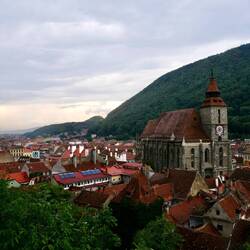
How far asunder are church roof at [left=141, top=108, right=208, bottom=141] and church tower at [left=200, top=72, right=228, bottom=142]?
149 centimetres

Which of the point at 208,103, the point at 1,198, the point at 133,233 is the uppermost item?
the point at 208,103

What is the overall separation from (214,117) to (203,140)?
4.99 metres

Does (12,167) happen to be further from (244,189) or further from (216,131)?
(244,189)

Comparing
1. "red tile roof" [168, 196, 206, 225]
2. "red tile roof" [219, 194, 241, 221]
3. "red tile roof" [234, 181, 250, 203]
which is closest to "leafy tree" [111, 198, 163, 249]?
"red tile roof" [168, 196, 206, 225]

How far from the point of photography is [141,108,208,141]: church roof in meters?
73.7

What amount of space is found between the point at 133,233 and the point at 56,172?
40928 millimetres

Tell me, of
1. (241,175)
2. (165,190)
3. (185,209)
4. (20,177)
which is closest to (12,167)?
(20,177)

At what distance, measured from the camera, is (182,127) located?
75.4m

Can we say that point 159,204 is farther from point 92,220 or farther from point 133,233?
point 92,220

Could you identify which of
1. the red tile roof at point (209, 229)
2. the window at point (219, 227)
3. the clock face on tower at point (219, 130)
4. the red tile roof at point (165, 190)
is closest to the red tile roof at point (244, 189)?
the window at point (219, 227)

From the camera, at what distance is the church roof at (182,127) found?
73.7 metres

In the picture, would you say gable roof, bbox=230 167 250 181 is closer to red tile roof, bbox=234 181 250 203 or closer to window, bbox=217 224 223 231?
red tile roof, bbox=234 181 250 203

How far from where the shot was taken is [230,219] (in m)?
35.4

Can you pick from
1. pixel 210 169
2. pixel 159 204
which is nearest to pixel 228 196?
pixel 159 204
